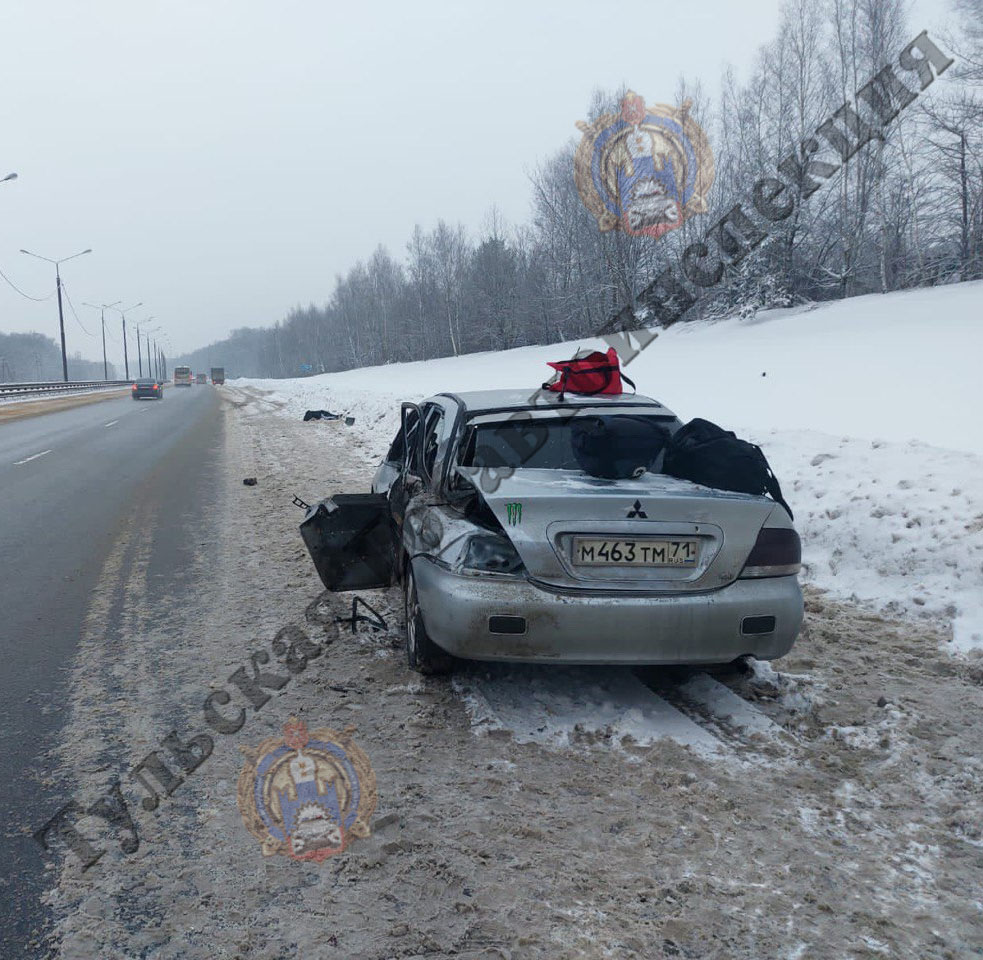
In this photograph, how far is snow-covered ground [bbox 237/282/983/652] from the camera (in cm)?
523

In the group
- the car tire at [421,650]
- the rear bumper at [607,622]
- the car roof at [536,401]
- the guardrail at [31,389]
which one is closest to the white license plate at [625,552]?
the rear bumper at [607,622]

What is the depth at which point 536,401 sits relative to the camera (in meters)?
4.32

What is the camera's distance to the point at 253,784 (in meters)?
2.83

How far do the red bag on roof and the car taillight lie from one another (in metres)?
1.70

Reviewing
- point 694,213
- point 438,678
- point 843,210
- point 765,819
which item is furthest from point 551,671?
point 694,213

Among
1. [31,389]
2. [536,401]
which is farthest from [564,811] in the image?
[31,389]

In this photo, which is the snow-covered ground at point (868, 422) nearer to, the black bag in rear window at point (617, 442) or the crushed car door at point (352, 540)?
the black bag in rear window at point (617, 442)

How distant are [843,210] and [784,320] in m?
7.10

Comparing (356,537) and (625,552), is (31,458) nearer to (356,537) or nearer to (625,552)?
(356,537)

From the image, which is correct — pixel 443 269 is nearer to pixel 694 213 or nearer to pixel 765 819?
pixel 694 213

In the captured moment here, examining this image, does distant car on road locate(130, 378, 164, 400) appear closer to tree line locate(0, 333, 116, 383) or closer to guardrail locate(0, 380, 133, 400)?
guardrail locate(0, 380, 133, 400)

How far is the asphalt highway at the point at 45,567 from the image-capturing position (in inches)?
95.9

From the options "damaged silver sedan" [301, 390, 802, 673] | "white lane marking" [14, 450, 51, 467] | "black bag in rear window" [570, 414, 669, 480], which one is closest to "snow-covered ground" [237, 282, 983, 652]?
"damaged silver sedan" [301, 390, 802, 673]

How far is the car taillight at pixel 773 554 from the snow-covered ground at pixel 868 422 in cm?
183
